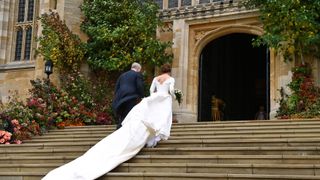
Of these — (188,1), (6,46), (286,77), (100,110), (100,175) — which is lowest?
(100,175)

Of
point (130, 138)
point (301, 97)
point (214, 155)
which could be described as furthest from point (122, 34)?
point (214, 155)

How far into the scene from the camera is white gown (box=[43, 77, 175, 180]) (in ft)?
25.4

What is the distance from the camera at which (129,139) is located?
8508 mm

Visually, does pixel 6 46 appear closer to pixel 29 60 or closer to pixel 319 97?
pixel 29 60

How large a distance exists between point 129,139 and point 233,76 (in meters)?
12.9

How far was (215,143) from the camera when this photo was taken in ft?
29.7

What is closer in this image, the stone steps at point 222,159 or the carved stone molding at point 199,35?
the stone steps at point 222,159

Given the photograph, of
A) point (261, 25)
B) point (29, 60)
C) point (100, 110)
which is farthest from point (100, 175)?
point (29, 60)

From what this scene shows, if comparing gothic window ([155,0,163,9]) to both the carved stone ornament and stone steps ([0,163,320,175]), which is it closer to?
the carved stone ornament

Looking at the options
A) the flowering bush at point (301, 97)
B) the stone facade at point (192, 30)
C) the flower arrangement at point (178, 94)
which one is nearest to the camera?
the flowering bush at point (301, 97)

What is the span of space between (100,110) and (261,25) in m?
5.48

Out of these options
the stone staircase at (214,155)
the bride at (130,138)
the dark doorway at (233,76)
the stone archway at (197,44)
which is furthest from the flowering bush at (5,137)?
the dark doorway at (233,76)

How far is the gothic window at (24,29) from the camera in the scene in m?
19.8

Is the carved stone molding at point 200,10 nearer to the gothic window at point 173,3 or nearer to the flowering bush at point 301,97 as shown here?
the gothic window at point 173,3
